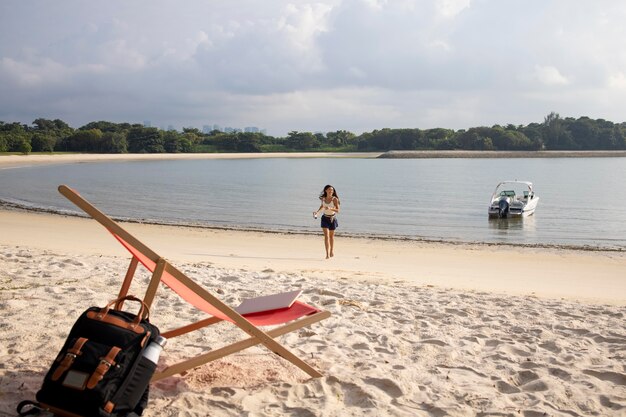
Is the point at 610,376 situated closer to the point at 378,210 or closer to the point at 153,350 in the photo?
the point at 153,350

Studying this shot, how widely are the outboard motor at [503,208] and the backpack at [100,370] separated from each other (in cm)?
2092

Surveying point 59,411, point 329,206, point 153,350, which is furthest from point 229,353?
point 329,206

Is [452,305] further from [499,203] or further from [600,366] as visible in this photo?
[499,203]

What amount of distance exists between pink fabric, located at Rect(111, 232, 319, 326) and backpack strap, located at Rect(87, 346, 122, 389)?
0.64 meters

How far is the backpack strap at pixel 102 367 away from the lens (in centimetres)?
288

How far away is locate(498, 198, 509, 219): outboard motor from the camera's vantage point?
22.4 meters

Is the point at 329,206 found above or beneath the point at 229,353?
above

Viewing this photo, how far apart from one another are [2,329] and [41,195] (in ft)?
80.9

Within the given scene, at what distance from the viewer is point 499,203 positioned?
2258 centimetres

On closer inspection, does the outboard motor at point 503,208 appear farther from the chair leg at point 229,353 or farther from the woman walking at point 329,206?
the chair leg at point 229,353

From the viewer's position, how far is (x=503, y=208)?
73.7 ft

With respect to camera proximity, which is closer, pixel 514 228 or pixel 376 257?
pixel 376 257

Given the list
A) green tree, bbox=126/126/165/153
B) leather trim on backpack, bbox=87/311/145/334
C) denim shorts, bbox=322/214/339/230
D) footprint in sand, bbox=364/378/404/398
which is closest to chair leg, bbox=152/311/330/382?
footprint in sand, bbox=364/378/404/398

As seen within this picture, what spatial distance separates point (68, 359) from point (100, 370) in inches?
7.4
